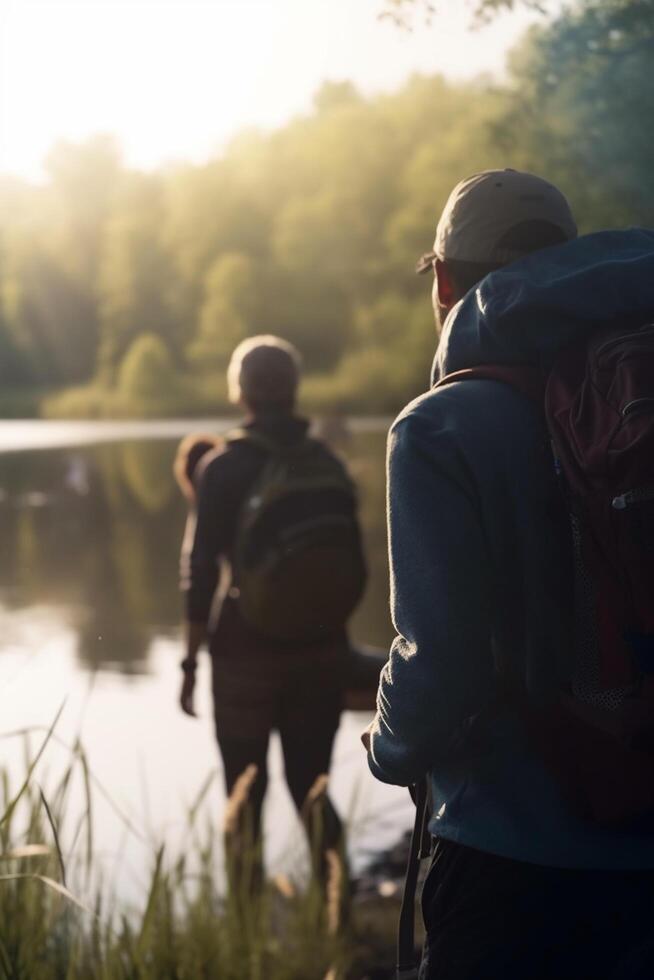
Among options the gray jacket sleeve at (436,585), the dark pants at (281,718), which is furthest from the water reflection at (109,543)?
the gray jacket sleeve at (436,585)

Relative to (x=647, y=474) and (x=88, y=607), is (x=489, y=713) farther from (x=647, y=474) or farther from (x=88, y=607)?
(x=88, y=607)

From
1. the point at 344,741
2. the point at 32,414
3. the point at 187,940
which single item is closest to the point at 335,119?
the point at 32,414

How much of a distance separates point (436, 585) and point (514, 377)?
0.27 m

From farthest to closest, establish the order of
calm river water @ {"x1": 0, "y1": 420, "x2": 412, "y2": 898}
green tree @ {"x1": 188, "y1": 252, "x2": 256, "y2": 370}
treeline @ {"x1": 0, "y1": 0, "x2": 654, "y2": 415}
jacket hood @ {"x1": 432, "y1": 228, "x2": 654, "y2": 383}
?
1. green tree @ {"x1": 188, "y1": 252, "x2": 256, "y2": 370}
2. treeline @ {"x1": 0, "y1": 0, "x2": 654, "y2": 415}
3. calm river water @ {"x1": 0, "y1": 420, "x2": 412, "y2": 898}
4. jacket hood @ {"x1": 432, "y1": 228, "x2": 654, "y2": 383}

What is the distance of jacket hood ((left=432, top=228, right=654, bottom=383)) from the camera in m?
1.73

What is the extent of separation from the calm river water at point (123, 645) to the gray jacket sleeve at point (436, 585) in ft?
2.91

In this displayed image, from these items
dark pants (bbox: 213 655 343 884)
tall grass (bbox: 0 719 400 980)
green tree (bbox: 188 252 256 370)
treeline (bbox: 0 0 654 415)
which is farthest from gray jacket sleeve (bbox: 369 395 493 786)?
green tree (bbox: 188 252 256 370)

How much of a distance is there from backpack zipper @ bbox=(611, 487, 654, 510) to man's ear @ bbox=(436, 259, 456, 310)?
0.46 meters

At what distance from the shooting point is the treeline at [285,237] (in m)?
7.72

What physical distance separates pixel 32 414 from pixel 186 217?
32.7 ft

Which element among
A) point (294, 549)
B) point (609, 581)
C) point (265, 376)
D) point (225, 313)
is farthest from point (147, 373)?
point (609, 581)

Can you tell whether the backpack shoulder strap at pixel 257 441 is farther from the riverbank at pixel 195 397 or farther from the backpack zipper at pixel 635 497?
the riverbank at pixel 195 397

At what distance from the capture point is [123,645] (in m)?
12.4

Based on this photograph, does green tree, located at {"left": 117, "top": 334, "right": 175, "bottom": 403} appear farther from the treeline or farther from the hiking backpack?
the hiking backpack
